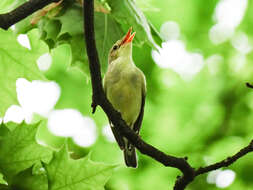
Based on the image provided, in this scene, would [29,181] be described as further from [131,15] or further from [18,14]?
[131,15]

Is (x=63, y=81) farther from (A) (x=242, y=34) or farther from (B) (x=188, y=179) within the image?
(B) (x=188, y=179)

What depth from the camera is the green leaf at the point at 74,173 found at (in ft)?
5.73

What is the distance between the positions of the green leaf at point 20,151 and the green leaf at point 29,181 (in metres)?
0.03

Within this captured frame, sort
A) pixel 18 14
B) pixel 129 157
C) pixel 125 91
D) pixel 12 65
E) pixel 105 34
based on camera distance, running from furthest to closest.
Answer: pixel 129 157
pixel 125 91
pixel 105 34
pixel 12 65
pixel 18 14

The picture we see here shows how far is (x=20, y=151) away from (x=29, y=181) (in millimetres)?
138

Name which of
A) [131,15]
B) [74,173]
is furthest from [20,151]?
[131,15]

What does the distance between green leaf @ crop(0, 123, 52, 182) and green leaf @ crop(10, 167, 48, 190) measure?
0.09 ft

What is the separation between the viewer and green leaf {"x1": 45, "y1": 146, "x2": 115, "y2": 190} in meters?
1.75

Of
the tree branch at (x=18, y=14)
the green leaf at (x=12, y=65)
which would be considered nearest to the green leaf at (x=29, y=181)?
the green leaf at (x=12, y=65)

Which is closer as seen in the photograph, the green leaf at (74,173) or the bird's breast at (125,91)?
the green leaf at (74,173)

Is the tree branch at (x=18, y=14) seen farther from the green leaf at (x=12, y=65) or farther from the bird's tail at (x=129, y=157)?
the bird's tail at (x=129, y=157)

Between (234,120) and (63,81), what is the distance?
2.52 metres

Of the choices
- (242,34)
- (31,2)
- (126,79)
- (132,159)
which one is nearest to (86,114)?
(132,159)

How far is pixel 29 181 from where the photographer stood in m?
1.74
